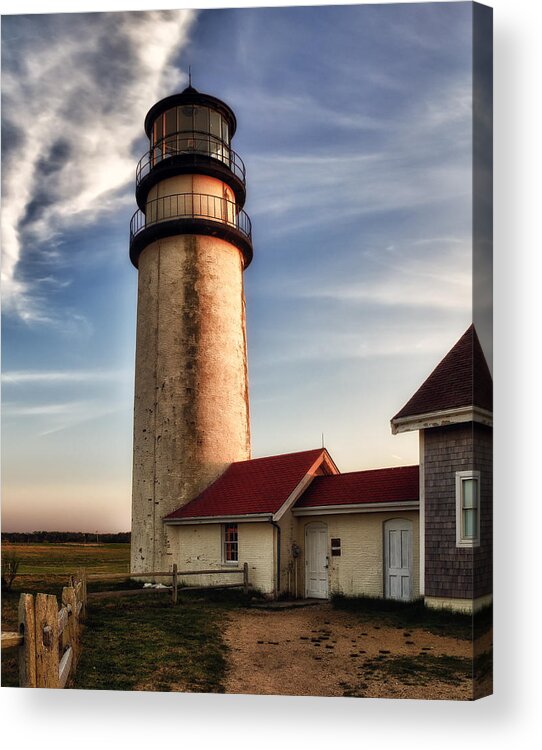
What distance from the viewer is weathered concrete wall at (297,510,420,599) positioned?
40.4 feet

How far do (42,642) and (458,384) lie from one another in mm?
5728

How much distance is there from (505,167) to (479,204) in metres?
0.59

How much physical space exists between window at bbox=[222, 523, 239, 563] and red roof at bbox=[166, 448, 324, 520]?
1.26 feet

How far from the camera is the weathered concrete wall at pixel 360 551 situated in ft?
40.4

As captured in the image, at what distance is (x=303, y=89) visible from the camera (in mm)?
10445

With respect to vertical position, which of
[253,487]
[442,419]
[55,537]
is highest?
[442,419]

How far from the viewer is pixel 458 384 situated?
980 cm

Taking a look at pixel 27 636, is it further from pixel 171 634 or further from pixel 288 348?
pixel 288 348

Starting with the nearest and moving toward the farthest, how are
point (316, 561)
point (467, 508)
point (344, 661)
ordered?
point (344, 661) → point (467, 508) → point (316, 561)

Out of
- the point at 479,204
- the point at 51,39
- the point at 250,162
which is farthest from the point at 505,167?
the point at 51,39

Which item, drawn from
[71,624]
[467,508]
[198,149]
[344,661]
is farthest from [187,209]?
[344,661]

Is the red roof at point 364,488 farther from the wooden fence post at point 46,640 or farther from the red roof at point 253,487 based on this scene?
the wooden fence post at point 46,640

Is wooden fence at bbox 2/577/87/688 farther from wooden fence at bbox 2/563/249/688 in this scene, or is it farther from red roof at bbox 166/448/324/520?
red roof at bbox 166/448/324/520

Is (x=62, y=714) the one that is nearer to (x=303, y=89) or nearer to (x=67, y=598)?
(x=67, y=598)
